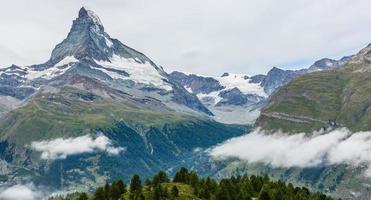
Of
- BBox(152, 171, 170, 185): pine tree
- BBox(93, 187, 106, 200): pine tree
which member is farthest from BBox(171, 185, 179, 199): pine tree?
BBox(152, 171, 170, 185): pine tree

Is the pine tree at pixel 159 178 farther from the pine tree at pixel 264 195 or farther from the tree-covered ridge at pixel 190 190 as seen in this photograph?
the pine tree at pixel 264 195

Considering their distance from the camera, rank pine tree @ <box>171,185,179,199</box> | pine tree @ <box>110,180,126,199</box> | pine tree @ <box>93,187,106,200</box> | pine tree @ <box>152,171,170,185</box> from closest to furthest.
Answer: pine tree @ <box>171,185,179,199</box>
pine tree @ <box>93,187,106,200</box>
pine tree @ <box>110,180,126,199</box>
pine tree @ <box>152,171,170,185</box>

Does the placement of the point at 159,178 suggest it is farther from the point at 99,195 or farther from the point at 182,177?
the point at 99,195

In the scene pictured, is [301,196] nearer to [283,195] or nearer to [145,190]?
[283,195]

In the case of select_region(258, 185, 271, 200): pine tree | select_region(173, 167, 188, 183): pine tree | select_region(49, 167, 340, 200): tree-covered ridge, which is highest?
select_region(173, 167, 188, 183): pine tree

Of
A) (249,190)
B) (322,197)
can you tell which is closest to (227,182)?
(249,190)

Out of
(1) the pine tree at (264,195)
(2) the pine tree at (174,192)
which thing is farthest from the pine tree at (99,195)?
(1) the pine tree at (264,195)

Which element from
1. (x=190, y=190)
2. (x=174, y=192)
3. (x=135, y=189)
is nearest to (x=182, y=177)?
(x=190, y=190)

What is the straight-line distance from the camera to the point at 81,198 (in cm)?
14812

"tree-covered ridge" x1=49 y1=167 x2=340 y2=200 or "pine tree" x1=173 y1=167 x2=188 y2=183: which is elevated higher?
"pine tree" x1=173 y1=167 x2=188 y2=183

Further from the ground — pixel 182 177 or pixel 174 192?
pixel 182 177

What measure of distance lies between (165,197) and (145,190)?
574 inches

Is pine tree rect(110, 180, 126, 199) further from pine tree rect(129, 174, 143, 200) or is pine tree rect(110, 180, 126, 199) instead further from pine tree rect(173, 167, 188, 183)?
pine tree rect(173, 167, 188, 183)

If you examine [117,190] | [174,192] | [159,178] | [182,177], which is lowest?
[174,192]
